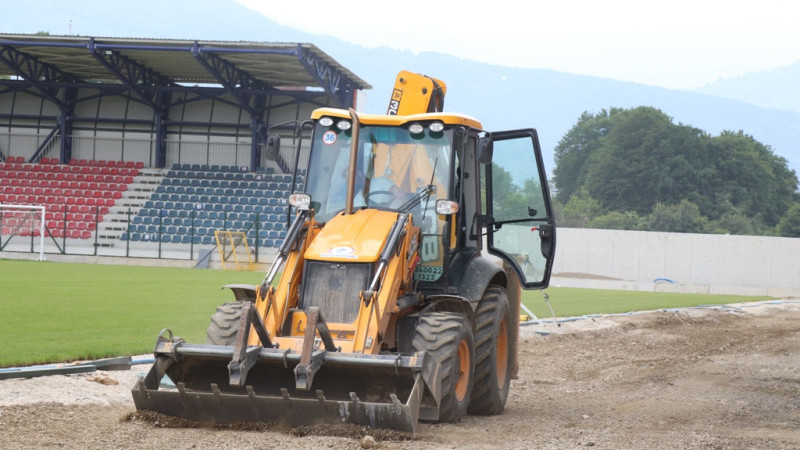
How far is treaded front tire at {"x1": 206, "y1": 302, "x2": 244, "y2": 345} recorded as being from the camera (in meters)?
8.34

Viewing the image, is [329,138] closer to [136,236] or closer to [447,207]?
[447,207]

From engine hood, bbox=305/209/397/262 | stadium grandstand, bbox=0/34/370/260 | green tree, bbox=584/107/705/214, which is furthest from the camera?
green tree, bbox=584/107/705/214

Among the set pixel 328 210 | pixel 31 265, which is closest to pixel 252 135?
pixel 31 265

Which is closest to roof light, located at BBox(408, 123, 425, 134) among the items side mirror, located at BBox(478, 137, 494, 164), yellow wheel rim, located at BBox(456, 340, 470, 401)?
side mirror, located at BBox(478, 137, 494, 164)

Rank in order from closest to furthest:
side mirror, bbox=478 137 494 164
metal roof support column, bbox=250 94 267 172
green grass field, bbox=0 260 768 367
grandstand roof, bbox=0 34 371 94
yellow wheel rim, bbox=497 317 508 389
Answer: side mirror, bbox=478 137 494 164 → yellow wheel rim, bbox=497 317 508 389 → green grass field, bbox=0 260 768 367 → grandstand roof, bbox=0 34 371 94 → metal roof support column, bbox=250 94 267 172

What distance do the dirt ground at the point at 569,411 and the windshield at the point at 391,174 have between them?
197 centimetres

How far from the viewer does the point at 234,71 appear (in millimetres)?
43281

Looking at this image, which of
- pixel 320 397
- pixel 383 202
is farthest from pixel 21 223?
pixel 320 397

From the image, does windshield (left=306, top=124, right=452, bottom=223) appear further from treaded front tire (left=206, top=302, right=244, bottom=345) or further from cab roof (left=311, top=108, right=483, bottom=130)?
treaded front tire (left=206, top=302, right=244, bottom=345)

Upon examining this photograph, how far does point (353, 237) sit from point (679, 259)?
38.7 metres

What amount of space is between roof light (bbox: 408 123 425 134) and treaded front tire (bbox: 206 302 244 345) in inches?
85.1

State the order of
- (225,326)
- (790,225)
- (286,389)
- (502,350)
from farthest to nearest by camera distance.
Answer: (790,225) < (502,350) < (225,326) < (286,389)

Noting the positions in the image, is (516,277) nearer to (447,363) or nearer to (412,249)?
(412,249)

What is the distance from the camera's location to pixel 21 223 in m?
38.9
